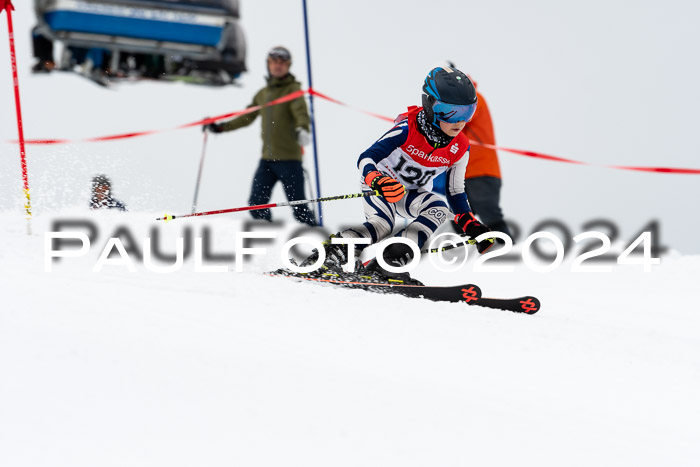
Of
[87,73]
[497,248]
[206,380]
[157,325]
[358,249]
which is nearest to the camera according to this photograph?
[206,380]

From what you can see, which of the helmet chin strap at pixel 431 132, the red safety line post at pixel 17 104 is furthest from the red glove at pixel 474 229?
the red safety line post at pixel 17 104

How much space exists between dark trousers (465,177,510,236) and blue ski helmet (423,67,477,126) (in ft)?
7.43

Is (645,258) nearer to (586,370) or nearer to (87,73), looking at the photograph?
(586,370)

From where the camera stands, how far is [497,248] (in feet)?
21.0

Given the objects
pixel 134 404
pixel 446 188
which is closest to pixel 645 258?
pixel 446 188

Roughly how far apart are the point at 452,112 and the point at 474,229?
2.19 feet

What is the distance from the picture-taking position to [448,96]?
3.45m

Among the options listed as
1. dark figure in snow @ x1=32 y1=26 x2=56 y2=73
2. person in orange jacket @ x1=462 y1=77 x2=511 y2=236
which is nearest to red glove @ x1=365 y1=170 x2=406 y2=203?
person in orange jacket @ x1=462 y1=77 x2=511 y2=236

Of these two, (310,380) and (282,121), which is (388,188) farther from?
(282,121)

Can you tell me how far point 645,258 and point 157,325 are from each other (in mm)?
5219

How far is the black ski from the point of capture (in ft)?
12.1

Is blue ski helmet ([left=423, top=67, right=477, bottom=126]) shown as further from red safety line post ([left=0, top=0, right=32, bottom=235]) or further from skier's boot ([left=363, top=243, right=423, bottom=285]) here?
red safety line post ([left=0, top=0, right=32, bottom=235])

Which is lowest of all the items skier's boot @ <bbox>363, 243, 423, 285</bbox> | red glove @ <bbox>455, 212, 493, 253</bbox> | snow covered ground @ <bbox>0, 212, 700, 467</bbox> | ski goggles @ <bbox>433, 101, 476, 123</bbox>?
snow covered ground @ <bbox>0, 212, 700, 467</bbox>

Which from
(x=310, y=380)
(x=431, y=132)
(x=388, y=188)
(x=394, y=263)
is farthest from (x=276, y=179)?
(x=310, y=380)
